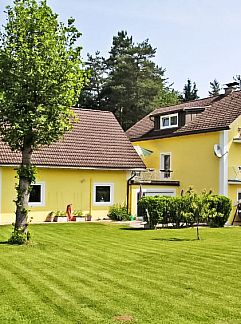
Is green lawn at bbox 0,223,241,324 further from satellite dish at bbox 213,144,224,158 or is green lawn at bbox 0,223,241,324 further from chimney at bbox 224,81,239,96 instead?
chimney at bbox 224,81,239,96

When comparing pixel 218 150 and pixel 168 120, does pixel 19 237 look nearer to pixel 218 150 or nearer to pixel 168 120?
pixel 218 150

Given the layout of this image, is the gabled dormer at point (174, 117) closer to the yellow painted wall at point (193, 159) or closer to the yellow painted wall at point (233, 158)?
the yellow painted wall at point (193, 159)

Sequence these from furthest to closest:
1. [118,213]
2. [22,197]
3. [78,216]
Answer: [118,213]
[78,216]
[22,197]

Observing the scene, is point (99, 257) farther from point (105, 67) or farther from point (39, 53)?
point (105, 67)

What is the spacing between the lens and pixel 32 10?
15.9 m

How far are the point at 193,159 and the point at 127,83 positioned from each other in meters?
29.2

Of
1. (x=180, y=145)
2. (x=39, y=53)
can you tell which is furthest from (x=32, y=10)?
(x=180, y=145)

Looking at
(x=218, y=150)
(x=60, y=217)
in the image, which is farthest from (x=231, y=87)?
(x=60, y=217)

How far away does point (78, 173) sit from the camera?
92.0ft

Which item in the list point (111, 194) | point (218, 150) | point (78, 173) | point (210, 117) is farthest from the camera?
point (210, 117)

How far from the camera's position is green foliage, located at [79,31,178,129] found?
2350 inches

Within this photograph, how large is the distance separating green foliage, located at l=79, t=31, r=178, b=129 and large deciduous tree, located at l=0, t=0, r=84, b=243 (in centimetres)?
4282

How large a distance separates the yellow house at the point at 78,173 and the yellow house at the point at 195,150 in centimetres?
136

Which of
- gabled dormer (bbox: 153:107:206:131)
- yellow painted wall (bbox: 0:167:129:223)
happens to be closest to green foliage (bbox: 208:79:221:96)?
gabled dormer (bbox: 153:107:206:131)
